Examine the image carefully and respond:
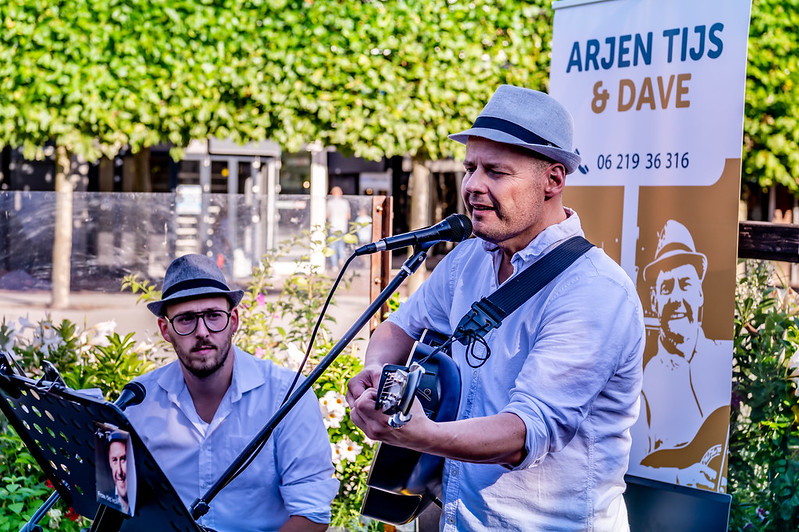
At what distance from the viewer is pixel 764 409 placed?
3297mm

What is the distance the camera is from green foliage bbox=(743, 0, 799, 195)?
1077 cm

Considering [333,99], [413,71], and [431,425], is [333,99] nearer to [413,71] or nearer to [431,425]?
[413,71]

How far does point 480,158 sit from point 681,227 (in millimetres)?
1423

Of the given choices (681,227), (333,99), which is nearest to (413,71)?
(333,99)

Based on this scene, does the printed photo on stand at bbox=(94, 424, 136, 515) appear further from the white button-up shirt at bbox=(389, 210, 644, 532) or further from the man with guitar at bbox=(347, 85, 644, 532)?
the white button-up shirt at bbox=(389, 210, 644, 532)

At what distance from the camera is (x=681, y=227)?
3.04m

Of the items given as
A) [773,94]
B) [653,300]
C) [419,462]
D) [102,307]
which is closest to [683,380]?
[653,300]

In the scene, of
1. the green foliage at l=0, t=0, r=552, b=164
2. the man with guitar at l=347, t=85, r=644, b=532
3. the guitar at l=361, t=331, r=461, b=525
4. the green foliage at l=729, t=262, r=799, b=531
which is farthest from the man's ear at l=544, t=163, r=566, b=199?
the green foliage at l=0, t=0, r=552, b=164

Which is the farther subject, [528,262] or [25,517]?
[25,517]

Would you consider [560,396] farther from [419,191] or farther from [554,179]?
[419,191]

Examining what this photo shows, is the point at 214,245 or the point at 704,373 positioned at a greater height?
the point at 214,245

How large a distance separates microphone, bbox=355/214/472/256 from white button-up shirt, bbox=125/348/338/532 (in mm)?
901

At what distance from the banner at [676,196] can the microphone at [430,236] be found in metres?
1.31

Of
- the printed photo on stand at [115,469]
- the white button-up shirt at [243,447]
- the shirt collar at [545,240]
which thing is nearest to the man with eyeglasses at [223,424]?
the white button-up shirt at [243,447]
